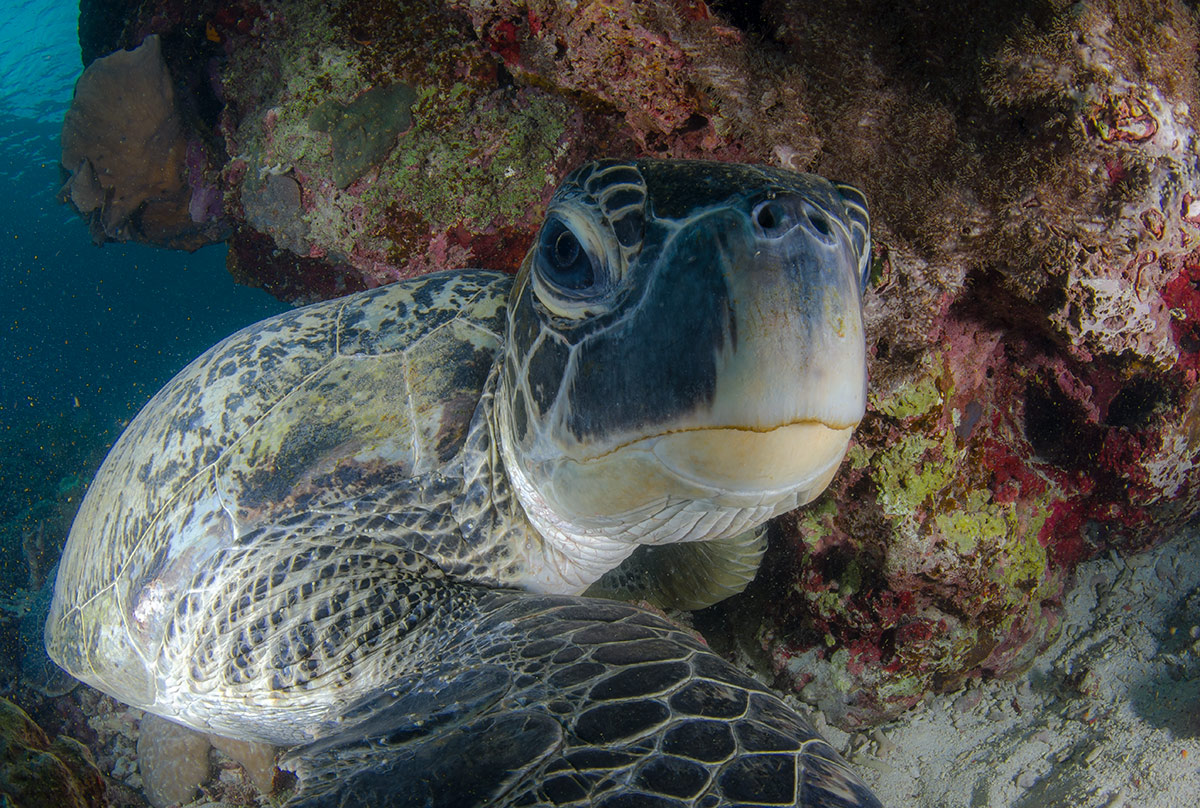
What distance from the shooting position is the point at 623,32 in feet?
6.97

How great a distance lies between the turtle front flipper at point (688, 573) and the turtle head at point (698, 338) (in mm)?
896

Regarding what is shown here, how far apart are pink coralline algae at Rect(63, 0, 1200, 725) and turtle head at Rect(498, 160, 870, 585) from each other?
757 millimetres

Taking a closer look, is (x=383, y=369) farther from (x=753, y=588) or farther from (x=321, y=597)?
(x=753, y=588)

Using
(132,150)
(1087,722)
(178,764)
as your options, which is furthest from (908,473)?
(132,150)

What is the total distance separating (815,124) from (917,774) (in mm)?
2529

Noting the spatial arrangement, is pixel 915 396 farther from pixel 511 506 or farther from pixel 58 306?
pixel 58 306

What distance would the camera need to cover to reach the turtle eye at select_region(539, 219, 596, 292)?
4.31ft

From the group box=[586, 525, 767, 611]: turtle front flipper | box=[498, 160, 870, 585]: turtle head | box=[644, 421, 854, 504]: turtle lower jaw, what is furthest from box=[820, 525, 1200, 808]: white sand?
box=[644, 421, 854, 504]: turtle lower jaw

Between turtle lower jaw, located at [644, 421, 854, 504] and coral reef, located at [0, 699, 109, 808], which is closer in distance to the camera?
turtle lower jaw, located at [644, 421, 854, 504]

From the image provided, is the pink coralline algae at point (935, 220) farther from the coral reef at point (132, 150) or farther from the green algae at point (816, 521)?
the coral reef at point (132, 150)

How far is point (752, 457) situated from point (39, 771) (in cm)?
244

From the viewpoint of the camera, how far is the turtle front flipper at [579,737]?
3.70ft

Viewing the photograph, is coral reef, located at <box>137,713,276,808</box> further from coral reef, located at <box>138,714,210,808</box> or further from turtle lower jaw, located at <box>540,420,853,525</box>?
turtle lower jaw, located at <box>540,420,853,525</box>

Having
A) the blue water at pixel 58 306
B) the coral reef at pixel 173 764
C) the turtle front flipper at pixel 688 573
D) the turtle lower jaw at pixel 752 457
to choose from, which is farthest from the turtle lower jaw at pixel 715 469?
the blue water at pixel 58 306
